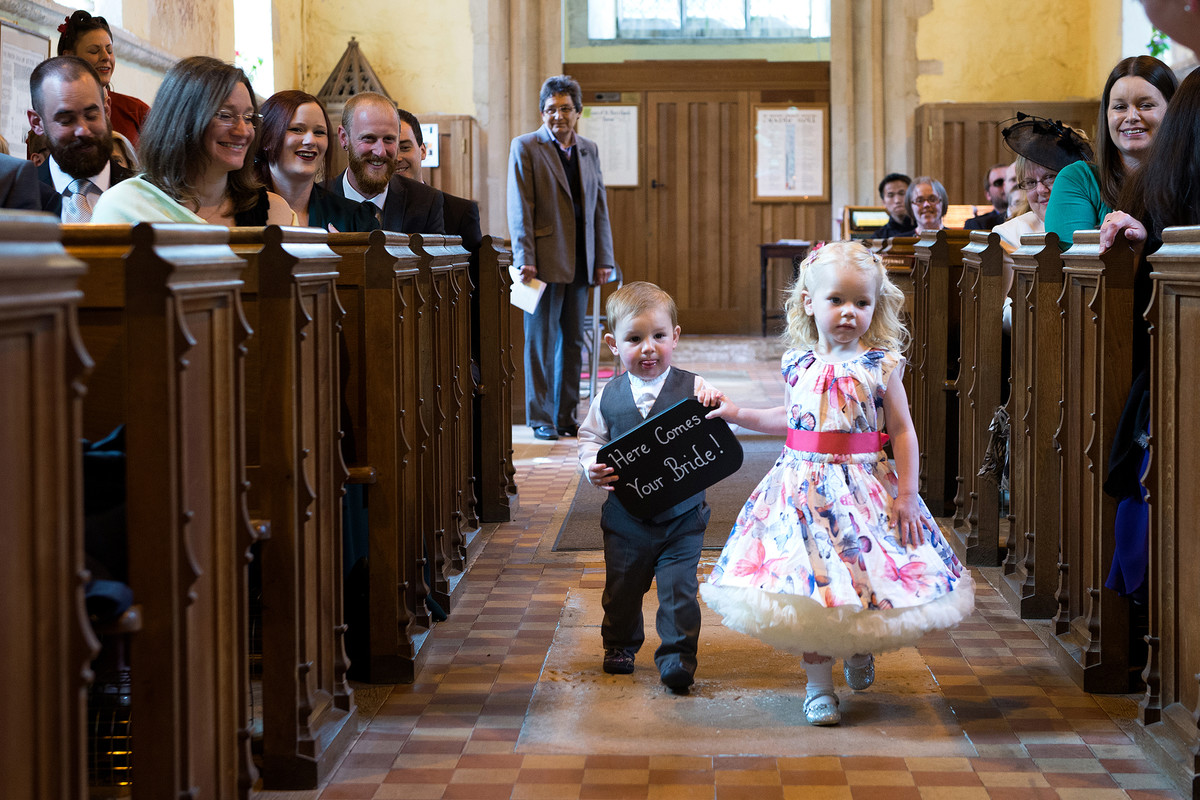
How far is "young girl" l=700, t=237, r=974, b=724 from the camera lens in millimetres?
2449

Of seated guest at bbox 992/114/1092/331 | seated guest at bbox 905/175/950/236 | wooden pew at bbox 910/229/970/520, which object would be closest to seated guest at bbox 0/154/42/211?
wooden pew at bbox 910/229/970/520

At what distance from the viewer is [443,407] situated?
3.55 metres

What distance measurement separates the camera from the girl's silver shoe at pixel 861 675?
2727 millimetres

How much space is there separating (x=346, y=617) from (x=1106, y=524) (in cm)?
170

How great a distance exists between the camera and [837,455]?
2.59 m

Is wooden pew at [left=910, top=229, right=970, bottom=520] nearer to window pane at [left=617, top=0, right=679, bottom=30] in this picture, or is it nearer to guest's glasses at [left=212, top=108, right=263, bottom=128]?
guest's glasses at [left=212, top=108, right=263, bottom=128]

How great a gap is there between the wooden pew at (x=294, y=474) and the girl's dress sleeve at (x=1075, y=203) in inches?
77.6

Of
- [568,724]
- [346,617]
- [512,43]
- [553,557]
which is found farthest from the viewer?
[512,43]

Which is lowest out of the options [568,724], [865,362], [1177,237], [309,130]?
[568,724]

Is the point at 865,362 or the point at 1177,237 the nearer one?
the point at 1177,237

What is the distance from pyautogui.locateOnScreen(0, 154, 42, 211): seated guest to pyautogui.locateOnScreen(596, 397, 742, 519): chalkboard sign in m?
1.66

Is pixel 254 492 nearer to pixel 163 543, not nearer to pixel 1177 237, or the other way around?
pixel 163 543

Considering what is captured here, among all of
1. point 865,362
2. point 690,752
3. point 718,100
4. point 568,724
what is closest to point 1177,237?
point 865,362

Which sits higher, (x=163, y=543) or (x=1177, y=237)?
(x=1177, y=237)
